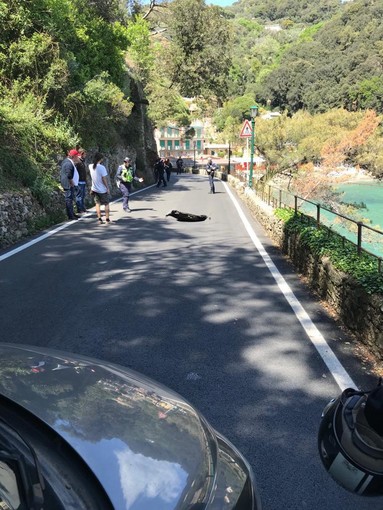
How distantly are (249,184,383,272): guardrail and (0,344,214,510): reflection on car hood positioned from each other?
13.2 ft

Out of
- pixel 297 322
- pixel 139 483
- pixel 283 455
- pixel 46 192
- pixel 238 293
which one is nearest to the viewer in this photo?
pixel 139 483

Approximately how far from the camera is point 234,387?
3883mm

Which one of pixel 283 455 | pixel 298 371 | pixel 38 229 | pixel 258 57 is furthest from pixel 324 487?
pixel 258 57

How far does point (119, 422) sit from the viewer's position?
1.77m

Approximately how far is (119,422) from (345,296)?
428 cm

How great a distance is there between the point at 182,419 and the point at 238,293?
4.73 meters

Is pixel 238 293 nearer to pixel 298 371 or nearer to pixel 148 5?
pixel 298 371

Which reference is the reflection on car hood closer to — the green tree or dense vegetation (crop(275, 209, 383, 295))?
dense vegetation (crop(275, 209, 383, 295))

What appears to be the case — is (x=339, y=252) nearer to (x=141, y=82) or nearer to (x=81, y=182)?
(x=81, y=182)

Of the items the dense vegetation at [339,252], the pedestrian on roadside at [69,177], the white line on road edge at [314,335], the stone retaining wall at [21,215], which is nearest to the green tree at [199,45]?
the pedestrian on roadside at [69,177]

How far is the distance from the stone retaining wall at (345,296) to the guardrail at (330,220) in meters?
0.45

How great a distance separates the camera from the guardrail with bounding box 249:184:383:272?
6.15 metres

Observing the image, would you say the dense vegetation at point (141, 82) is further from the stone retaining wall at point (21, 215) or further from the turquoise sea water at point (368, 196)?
the turquoise sea water at point (368, 196)

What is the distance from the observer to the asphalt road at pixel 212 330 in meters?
3.13
